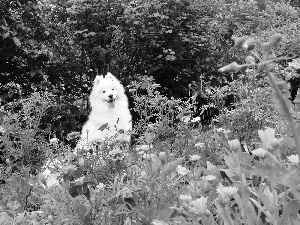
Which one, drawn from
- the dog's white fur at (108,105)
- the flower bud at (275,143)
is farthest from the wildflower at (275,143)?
the dog's white fur at (108,105)

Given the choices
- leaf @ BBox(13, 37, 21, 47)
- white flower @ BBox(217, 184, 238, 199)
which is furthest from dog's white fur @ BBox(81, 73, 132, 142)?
white flower @ BBox(217, 184, 238, 199)

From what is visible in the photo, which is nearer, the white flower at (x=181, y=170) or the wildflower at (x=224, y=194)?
the wildflower at (x=224, y=194)

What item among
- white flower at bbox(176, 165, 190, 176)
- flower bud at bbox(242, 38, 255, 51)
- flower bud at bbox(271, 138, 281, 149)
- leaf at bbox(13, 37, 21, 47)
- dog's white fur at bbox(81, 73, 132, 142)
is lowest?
flower bud at bbox(242, 38, 255, 51)

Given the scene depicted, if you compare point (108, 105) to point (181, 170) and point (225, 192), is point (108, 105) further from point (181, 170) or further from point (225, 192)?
point (225, 192)

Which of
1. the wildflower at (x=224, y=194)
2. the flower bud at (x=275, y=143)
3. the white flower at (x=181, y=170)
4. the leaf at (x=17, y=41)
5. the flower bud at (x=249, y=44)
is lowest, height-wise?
the wildflower at (x=224, y=194)

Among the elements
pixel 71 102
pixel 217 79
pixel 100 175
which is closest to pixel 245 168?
pixel 100 175

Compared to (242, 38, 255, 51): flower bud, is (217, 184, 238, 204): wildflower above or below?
below

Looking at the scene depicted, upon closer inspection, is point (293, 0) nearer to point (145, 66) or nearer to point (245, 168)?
point (145, 66)

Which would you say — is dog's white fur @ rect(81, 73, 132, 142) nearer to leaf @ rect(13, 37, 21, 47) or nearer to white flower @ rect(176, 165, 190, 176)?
leaf @ rect(13, 37, 21, 47)

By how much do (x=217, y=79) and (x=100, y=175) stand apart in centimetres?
603

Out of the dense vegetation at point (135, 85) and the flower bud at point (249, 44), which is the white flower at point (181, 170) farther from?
the flower bud at point (249, 44)

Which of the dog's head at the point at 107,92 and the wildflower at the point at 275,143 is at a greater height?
the dog's head at the point at 107,92

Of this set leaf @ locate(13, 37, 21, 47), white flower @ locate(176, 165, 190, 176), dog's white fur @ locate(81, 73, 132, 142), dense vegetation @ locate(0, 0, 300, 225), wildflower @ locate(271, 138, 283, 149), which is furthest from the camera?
leaf @ locate(13, 37, 21, 47)

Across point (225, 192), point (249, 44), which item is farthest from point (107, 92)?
point (249, 44)
